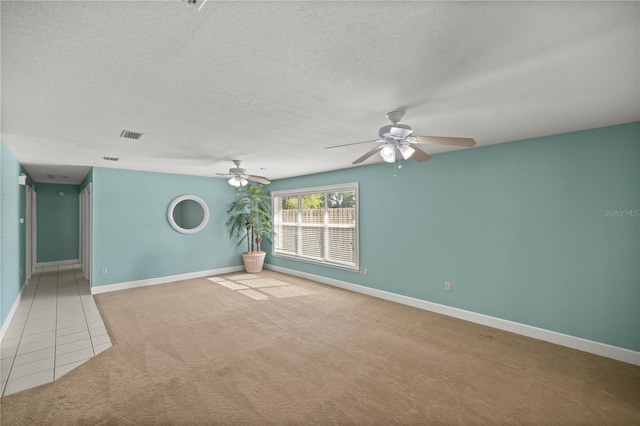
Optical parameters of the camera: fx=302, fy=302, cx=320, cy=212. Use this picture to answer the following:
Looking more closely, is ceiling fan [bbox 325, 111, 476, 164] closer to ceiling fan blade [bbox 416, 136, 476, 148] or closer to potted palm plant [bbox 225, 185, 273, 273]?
ceiling fan blade [bbox 416, 136, 476, 148]

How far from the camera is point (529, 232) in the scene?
357 cm

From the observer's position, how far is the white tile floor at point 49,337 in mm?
2754

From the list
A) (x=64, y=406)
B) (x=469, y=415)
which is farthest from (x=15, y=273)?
(x=469, y=415)

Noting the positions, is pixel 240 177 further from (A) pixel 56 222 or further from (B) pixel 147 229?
(A) pixel 56 222

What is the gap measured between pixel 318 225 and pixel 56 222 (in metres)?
7.37

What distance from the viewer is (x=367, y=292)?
539 cm

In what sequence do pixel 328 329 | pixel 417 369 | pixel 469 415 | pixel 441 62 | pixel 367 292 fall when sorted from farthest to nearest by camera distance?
pixel 367 292 < pixel 328 329 < pixel 417 369 < pixel 469 415 < pixel 441 62

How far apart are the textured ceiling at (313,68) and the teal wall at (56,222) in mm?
6046

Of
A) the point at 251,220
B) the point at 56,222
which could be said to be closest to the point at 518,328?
Result: the point at 251,220

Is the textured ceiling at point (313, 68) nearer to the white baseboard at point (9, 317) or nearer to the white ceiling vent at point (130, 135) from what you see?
the white ceiling vent at point (130, 135)

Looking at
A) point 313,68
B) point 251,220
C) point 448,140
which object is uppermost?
point 313,68

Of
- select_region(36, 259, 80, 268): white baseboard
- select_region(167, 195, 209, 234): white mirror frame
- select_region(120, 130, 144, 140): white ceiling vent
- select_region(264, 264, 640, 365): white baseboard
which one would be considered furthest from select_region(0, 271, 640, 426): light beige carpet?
select_region(36, 259, 80, 268): white baseboard

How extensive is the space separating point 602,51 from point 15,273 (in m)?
7.03

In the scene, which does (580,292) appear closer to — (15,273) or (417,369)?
(417,369)
